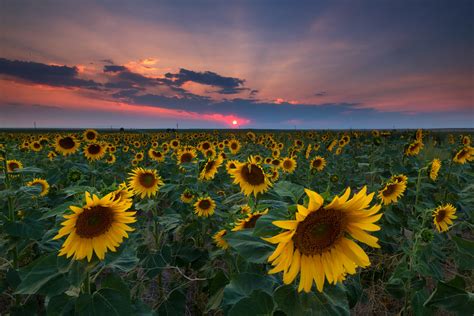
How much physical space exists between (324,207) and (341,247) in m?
0.29

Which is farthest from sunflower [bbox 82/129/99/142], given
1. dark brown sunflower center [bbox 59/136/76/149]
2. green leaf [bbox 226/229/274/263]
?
green leaf [bbox 226/229/274/263]

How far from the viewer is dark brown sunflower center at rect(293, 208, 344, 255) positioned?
1.43 metres

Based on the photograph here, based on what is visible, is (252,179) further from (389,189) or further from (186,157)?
(186,157)

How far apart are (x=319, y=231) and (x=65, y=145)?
24.8 feet

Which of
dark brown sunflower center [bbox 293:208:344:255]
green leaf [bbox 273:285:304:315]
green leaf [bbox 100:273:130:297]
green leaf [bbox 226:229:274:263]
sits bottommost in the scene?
green leaf [bbox 100:273:130:297]

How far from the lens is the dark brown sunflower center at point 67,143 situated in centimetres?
737

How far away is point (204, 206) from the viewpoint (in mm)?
3938

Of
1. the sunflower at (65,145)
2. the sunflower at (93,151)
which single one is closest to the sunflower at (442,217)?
the sunflower at (93,151)

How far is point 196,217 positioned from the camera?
400 cm

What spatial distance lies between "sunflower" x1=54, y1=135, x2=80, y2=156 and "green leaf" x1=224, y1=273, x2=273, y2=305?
687cm

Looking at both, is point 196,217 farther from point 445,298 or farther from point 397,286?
point 445,298

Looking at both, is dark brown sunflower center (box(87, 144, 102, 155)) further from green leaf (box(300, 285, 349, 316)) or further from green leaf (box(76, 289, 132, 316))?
green leaf (box(300, 285, 349, 316))

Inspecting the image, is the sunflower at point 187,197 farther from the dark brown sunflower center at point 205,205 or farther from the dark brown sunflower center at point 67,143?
the dark brown sunflower center at point 67,143

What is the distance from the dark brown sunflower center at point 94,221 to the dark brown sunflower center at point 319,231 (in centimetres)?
117
